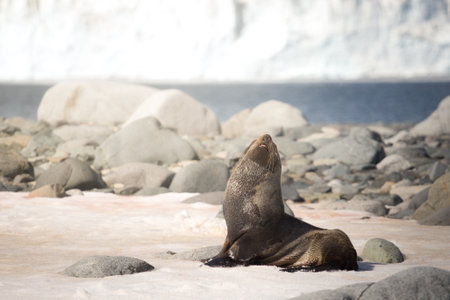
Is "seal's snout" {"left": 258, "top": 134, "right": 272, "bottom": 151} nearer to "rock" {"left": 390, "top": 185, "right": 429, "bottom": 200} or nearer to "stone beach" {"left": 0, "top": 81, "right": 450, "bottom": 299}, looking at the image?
"stone beach" {"left": 0, "top": 81, "right": 450, "bottom": 299}

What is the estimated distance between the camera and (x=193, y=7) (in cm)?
4178

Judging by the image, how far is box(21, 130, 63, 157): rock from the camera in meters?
14.2

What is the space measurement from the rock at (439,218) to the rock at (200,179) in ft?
11.6

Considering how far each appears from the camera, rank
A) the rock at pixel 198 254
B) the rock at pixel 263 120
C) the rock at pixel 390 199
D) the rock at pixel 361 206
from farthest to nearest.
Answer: the rock at pixel 263 120 < the rock at pixel 390 199 < the rock at pixel 361 206 < the rock at pixel 198 254

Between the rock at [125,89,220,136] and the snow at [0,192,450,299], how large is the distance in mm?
7116

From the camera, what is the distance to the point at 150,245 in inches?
249

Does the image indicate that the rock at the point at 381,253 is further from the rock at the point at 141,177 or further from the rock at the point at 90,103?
the rock at the point at 90,103

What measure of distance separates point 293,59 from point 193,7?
23.4 feet

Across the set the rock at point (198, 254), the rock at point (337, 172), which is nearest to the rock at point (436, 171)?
the rock at point (337, 172)

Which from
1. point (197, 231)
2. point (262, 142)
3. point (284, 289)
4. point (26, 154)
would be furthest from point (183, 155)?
point (284, 289)

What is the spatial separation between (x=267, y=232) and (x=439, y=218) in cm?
335

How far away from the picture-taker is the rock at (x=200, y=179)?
10.4 metres

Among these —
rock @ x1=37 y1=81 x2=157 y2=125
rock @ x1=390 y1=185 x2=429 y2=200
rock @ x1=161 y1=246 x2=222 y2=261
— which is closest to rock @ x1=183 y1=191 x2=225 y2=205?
rock @ x1=390 y1=185 x2=429 y2=200

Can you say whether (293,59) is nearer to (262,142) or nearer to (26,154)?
(26,154)
